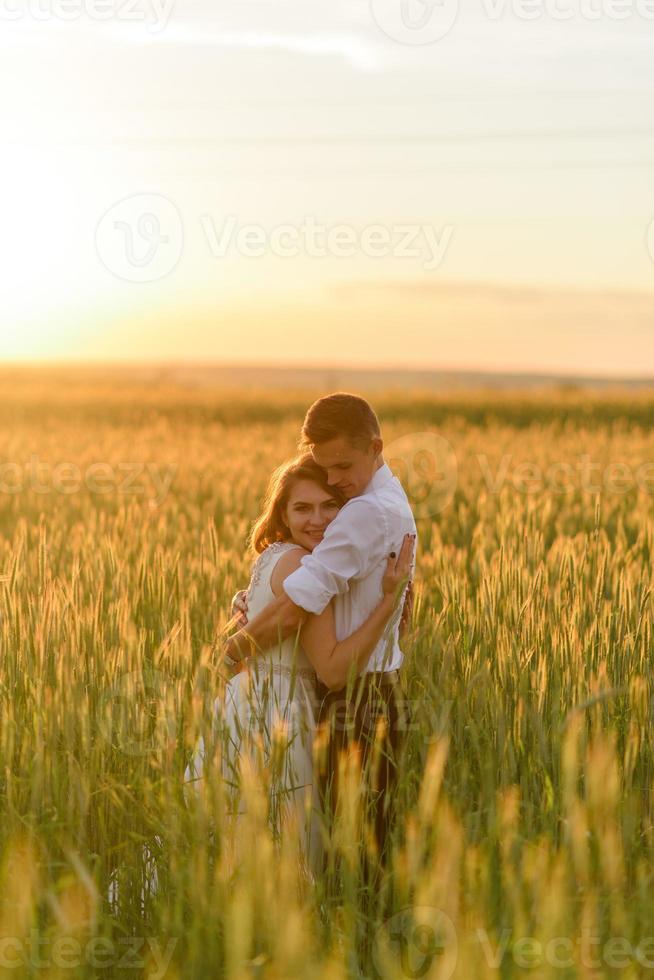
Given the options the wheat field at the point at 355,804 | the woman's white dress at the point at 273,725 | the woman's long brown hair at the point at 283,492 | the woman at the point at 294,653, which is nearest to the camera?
the wheat field at the point at 355,804

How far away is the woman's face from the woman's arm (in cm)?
18

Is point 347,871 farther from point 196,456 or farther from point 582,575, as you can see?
point 196,456

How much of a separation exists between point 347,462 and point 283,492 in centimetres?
22

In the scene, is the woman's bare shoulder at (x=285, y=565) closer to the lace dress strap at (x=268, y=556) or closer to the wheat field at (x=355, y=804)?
the lace dress strap at (x=268, y=556)

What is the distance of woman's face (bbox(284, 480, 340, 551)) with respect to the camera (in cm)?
294

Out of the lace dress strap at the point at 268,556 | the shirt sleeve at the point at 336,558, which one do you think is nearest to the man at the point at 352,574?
the shirt sleeve at the point at 336,558

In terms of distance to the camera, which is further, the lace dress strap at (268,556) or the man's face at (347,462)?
the lace dress strap at (268,556)

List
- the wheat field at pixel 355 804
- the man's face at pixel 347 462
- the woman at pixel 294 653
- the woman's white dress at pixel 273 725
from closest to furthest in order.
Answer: the wheat field at pixel 355 804
the woman's white dress at pixel 273 725
the woman at pixel 294 653
the man's face at pixel 347 462

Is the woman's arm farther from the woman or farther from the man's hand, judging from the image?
the man's hand

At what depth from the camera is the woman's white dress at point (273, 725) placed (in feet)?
8.43

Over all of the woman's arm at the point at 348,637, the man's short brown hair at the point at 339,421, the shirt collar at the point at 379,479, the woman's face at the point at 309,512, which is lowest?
the woman's arm at the point at 348,637

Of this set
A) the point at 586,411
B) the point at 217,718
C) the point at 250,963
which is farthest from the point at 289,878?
the point at 586,411

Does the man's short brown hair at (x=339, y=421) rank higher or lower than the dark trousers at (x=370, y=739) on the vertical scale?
higher

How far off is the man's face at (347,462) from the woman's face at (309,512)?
0.16 feet
